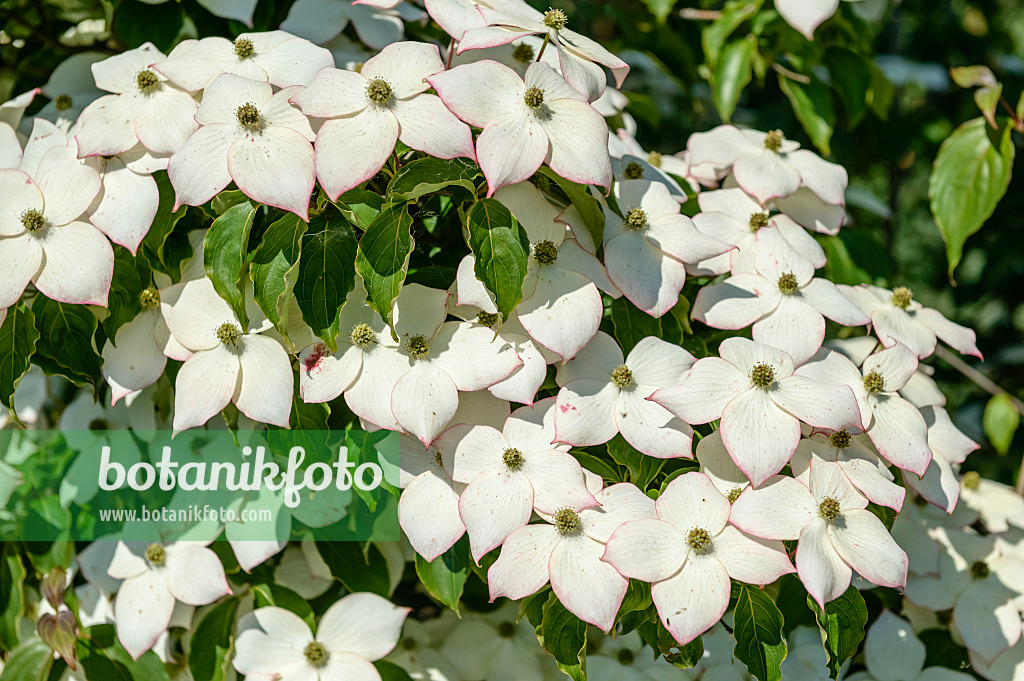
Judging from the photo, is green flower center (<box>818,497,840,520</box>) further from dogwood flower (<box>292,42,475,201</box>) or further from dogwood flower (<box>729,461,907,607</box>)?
dogwood flower (<box>292,42,475,201</box>)

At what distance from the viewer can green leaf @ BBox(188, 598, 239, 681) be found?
33.3 inches

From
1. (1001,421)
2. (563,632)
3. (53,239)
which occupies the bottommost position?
(1001,421)

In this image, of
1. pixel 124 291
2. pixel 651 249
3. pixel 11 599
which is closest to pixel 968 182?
pixel 651 249

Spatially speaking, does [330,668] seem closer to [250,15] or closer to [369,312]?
[369,312]

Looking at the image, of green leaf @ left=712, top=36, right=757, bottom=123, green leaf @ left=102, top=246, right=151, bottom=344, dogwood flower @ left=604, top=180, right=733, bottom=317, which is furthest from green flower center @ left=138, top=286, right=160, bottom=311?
green leaf @ left=712, top=36, right=757, bottom=123

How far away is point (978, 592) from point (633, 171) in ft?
1.96

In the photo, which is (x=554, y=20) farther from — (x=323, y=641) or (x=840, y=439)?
(x=323, y=641)

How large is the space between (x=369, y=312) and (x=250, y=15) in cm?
40

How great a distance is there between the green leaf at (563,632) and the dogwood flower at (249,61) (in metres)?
0.52

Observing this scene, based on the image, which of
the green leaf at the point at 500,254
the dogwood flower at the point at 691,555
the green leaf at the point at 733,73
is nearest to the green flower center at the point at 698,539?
the dogwood flower at the point at 691,555

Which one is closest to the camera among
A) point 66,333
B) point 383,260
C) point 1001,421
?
point 383,260

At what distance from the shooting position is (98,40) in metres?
1.05

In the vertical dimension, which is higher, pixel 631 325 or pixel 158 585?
pixel 631 325

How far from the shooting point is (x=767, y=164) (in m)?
0.92
